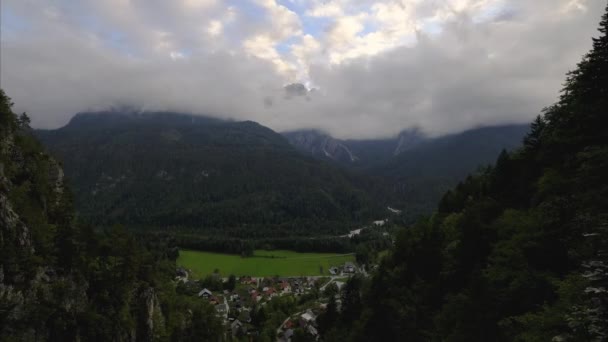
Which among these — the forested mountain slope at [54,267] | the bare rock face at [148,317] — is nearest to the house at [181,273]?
the bare rock face at [148,317]

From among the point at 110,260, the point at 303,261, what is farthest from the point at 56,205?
the point at 303,261

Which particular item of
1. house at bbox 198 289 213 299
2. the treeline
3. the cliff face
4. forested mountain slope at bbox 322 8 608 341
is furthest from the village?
forested mountain slope at bbox 322 8 608 341

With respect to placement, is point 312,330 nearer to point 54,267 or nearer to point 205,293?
point 205,293

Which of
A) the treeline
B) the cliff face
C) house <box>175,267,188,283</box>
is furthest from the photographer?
the treeline

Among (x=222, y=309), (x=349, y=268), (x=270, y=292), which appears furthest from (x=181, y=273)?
(x=349, y=268)

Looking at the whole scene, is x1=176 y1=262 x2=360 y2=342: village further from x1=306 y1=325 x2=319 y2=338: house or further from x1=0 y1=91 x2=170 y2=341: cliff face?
x1=0 y1=91 x2=170 y2=341: cliff face

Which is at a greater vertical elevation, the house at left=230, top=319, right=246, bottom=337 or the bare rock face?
the bare rock face
